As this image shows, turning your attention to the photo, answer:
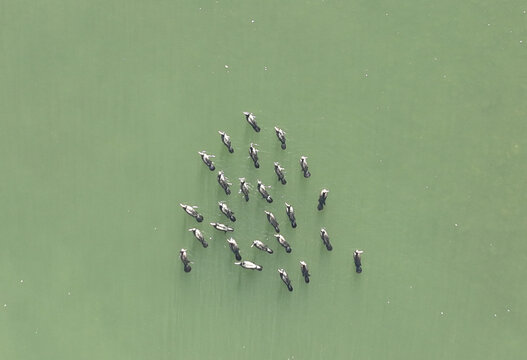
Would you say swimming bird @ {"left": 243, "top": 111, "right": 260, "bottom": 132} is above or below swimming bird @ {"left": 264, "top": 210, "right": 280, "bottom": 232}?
above

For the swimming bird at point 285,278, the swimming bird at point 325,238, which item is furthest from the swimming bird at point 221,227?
the swimming bird at point 325,238

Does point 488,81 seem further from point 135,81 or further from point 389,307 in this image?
point 135,81

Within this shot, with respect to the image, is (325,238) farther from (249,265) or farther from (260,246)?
(249,265)

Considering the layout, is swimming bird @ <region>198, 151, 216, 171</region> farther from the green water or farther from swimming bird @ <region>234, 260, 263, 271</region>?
swimming bird @ <region>234, 260, 263, 271</region>

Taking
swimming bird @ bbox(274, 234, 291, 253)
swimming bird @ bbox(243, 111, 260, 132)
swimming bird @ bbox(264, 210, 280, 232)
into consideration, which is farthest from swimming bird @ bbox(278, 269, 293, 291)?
swimming bird @ bbox(243, 111, 260, 132)

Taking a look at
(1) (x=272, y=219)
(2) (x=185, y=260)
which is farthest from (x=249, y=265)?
(2) (x=185, y=260)

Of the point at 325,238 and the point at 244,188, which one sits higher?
the point at 244,188
